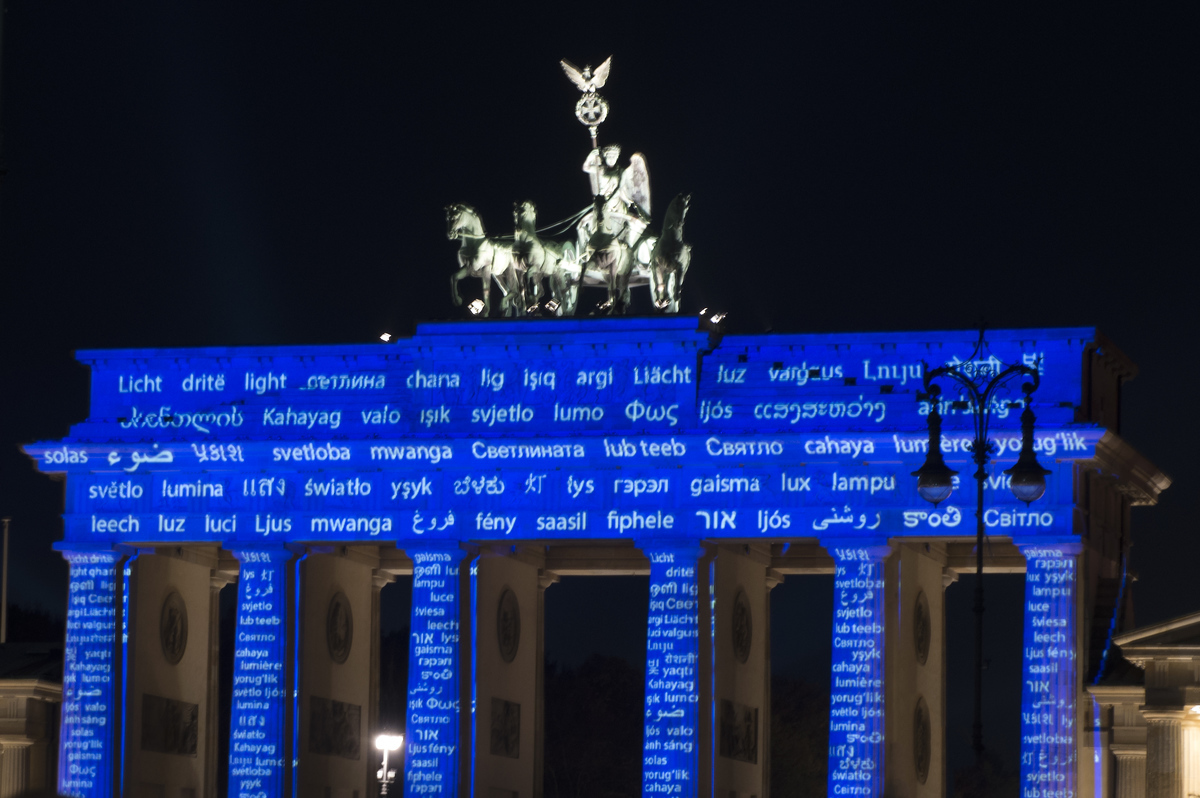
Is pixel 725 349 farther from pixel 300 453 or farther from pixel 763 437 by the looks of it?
pixel 300 453

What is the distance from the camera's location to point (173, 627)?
7388 cm

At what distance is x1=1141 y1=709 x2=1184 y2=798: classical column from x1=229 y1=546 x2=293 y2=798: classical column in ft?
78.7

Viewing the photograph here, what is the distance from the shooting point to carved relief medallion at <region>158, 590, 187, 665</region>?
7331 cm

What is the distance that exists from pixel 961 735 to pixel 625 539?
207 ft

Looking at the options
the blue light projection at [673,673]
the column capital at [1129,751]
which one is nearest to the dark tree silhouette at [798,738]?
the blue light projection at [673,673]

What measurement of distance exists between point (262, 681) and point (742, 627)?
45.3ft

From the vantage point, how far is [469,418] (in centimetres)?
6919

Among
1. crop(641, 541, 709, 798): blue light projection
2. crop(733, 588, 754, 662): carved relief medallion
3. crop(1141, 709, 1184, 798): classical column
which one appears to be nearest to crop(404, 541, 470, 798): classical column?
crop(641, 541, 709, 798): blue light projection

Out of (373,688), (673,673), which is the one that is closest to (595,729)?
(373,688)

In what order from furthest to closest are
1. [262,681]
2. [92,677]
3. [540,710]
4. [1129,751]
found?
[540,710]
[92,677]
[262,681]
[1129,751]

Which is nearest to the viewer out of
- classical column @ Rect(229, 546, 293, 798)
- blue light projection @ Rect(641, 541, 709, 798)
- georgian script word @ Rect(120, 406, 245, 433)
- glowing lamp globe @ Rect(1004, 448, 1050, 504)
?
glowing lamp globe @ Rect(1004, 448, 1050, 504)

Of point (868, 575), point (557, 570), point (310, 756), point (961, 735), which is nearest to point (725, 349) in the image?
point (868, 575)

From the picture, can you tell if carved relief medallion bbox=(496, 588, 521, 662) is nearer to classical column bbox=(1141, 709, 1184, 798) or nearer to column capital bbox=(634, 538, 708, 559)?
column capital bbox=(634, 538, 708, 559)

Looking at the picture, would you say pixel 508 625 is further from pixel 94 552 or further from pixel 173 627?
pixel 94 552
